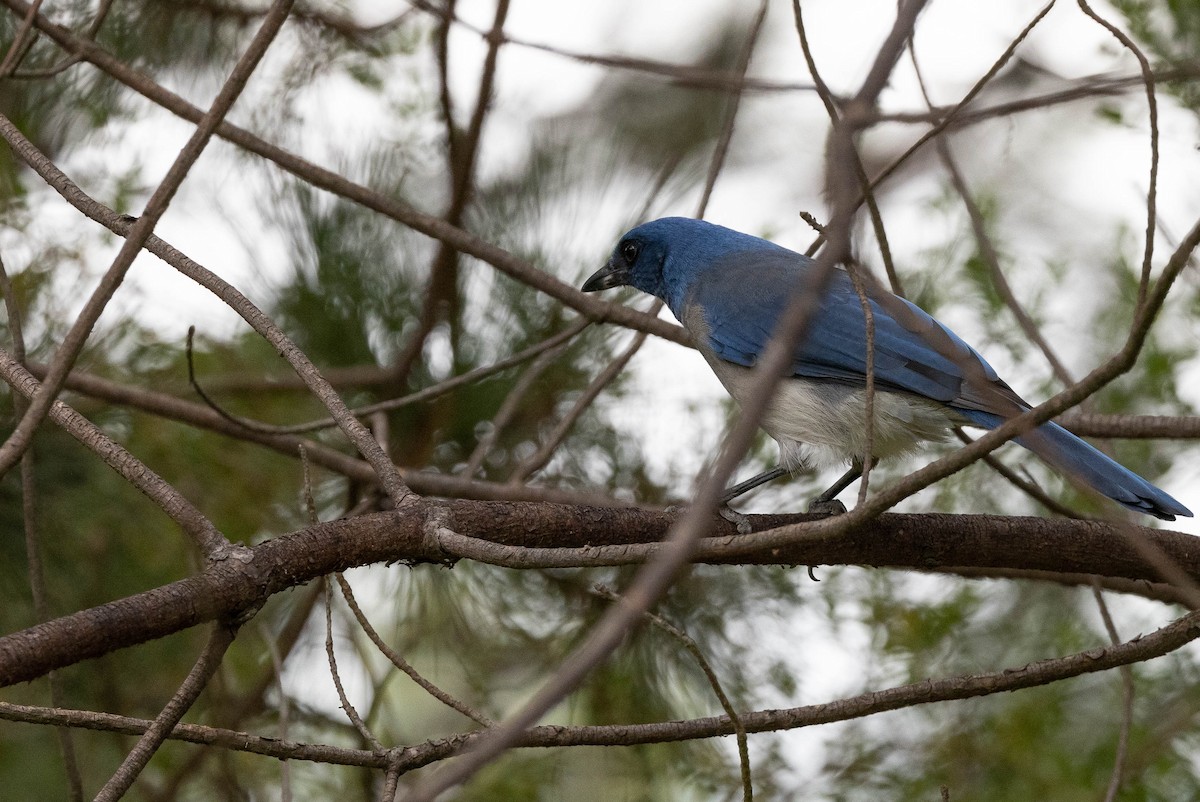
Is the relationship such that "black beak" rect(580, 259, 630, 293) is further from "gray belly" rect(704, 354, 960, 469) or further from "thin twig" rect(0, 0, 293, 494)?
"thin twig" rect(0, 0, 293, 494)

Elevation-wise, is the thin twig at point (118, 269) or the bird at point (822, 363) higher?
the bird at point (822, 363)

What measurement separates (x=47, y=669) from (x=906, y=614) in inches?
144

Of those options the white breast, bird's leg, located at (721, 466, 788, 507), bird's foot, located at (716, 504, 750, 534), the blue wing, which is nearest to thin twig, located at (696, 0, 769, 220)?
the blue wing

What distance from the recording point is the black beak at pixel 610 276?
493cm

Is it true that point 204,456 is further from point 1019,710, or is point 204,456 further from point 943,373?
point 1019,710

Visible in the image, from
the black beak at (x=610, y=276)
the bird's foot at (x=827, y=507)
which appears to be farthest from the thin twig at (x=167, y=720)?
the black beak at (x=610, y=276)

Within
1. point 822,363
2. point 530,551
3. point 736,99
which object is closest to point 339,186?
point 736,99

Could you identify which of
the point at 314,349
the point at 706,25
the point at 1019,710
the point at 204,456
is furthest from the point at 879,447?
the point at 706,25

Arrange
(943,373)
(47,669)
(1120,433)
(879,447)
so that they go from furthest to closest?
1. (879,447)
2. (943,373)
3. (1120,433)
4. (47,669)

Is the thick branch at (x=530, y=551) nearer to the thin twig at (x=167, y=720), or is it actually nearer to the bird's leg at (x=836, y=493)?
the thin twig at (x=167, y=720)

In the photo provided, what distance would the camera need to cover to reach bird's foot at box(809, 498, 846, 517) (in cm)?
405

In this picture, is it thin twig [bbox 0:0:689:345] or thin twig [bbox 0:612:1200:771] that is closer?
thin twig [bbox 0:612:1200:771]

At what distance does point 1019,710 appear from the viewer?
4.94 metres

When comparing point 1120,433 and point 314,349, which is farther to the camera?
point 314,349
